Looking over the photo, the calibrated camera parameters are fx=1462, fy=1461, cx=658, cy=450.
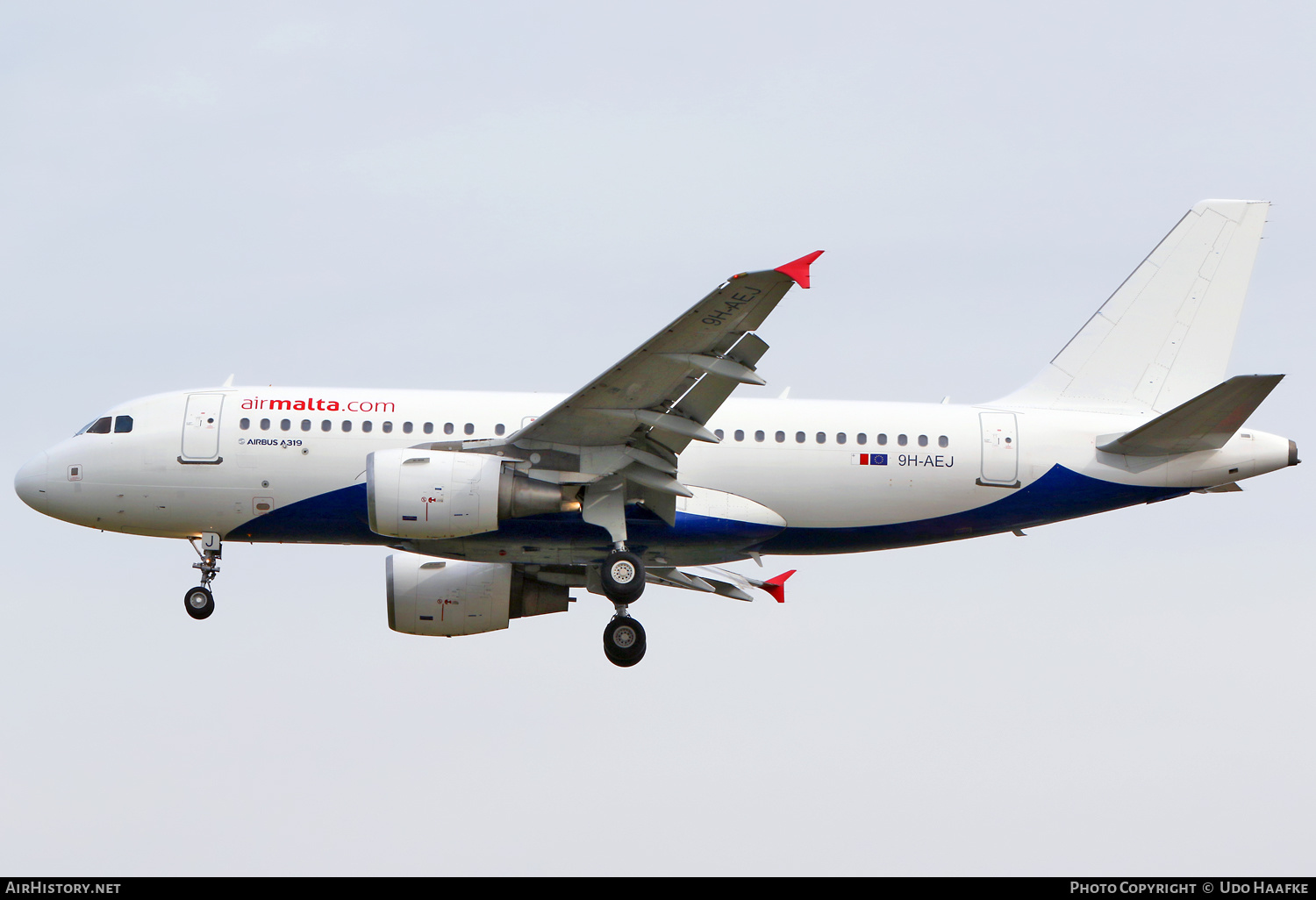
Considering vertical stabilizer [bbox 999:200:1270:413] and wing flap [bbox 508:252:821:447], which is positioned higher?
vertical stabilizer [bbox 999:200:1270:413]

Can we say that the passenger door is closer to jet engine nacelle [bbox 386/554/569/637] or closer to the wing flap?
jet engine nacelle [bbox 386/554/569/637]

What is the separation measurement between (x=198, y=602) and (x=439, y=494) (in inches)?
251

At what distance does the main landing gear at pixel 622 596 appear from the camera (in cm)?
2716

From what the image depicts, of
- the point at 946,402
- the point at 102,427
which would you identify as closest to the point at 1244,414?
the point at 946,402

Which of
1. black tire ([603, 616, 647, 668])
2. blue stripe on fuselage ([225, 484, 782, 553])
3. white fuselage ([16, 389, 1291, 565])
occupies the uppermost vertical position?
white fuselage ([16, 389, 1291, 565])

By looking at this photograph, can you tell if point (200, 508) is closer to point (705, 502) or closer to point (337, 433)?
point (337, 433)

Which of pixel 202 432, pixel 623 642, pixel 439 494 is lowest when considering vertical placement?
pixel 623 642

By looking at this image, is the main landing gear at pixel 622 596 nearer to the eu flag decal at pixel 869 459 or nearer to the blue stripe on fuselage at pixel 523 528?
the blue stripe on fuselage at pixel 523 528

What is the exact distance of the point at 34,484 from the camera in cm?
2902

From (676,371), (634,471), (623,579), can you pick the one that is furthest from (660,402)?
(623,579)

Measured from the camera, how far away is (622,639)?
2894 centimetres

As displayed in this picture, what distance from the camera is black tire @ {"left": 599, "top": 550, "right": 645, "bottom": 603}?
27.1 meters

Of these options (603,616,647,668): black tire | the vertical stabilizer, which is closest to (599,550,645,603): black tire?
(603,616,647,668): black tire

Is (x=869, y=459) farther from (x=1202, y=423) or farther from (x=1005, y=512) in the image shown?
(x=1202, y=423)
